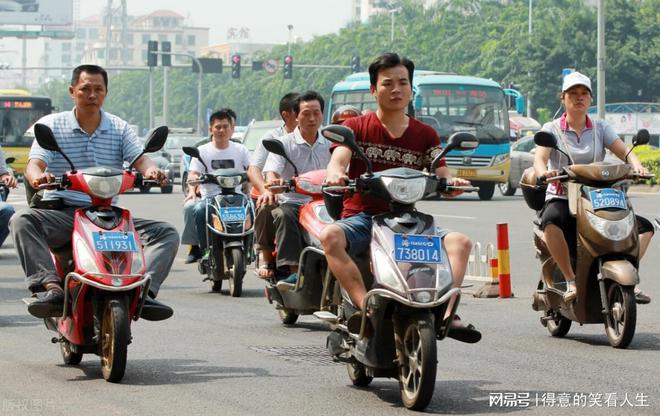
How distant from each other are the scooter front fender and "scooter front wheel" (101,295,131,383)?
3108 millimetres

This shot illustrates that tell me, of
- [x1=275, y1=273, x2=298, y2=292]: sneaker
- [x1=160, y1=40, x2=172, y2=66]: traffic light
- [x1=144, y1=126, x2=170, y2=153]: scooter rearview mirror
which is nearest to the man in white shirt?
[x1=275, y1=273, x2=298, y2=292]: sneaker

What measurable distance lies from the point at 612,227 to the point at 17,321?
447 cm

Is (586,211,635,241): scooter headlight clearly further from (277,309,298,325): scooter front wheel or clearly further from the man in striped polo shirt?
the man in striped polo shirt

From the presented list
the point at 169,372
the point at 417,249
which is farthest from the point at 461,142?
the point at 169,372

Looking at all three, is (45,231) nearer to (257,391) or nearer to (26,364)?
(26,364)

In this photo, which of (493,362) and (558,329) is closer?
(493,362)

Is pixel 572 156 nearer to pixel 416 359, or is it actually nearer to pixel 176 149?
pixel 416 359

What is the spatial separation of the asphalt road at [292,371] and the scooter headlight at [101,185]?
3.23 ft

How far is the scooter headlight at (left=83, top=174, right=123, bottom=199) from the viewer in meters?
8.35

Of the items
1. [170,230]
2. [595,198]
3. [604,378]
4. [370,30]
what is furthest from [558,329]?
[370,30]

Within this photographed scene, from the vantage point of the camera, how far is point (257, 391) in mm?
8039

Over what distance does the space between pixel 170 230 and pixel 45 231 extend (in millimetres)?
673

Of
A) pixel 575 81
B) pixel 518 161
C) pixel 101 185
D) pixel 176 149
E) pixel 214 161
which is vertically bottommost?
pixel 176 149

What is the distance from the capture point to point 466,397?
25.5 feet
